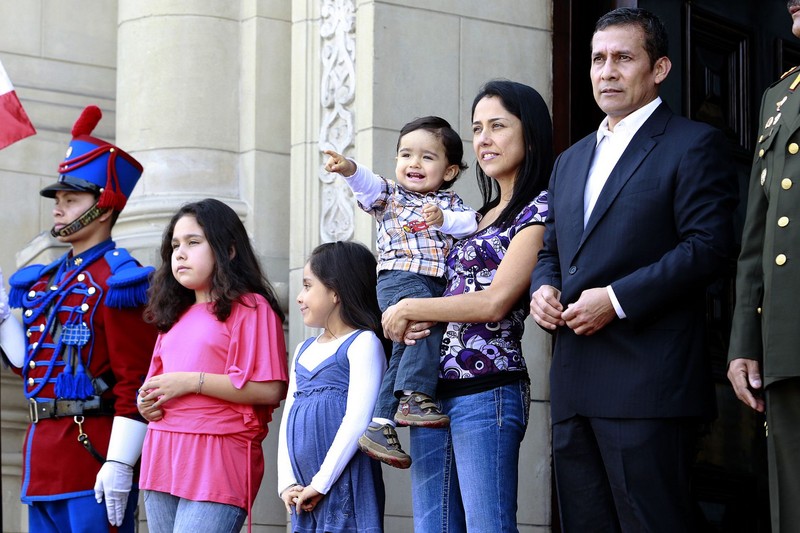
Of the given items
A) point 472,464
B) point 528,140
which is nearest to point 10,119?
point 528,140

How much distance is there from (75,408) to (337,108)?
76.9 inches

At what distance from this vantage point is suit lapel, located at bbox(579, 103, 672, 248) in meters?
5.70

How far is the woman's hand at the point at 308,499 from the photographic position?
656cm

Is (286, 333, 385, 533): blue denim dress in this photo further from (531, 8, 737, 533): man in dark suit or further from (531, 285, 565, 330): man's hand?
(531, 285, 565, 330): man's hand

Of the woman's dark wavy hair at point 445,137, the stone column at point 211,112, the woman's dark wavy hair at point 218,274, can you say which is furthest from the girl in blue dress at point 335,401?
the stone column at point 211,112

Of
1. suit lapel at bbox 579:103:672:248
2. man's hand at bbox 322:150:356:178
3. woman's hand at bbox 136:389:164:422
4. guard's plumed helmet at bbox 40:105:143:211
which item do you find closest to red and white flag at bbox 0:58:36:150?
guard's plumed helmet at bbox 40:105:143:211

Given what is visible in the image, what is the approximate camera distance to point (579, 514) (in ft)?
18.6

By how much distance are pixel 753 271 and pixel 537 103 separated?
1.31 metres

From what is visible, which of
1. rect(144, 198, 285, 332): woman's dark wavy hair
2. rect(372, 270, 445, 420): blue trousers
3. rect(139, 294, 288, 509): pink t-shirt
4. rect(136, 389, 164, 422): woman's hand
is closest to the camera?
rect(372, 270, 445, 420): blue trousers

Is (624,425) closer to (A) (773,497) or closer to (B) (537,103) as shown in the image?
(A) (773,497)

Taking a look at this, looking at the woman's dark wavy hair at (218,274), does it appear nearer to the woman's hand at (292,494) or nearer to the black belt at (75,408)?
the black belt at (75,408)

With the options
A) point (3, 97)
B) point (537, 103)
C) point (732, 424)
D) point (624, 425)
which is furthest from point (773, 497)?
point (3, 97)

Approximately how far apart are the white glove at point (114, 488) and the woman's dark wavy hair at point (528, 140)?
202cm

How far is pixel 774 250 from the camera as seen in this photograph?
5.37 meters
